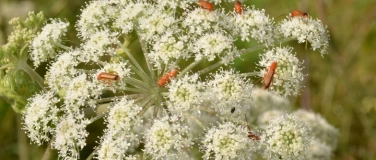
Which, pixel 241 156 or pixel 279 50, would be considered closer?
pixel 241 156

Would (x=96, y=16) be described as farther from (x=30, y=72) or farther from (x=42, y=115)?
(x=42, y=115)

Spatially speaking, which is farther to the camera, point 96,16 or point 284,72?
point 96,16

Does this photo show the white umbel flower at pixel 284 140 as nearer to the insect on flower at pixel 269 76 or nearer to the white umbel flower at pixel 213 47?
the insect on flower at pixel 269 76

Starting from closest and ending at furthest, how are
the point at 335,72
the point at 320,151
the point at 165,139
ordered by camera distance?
the point at 165,139, the point at 320,151, the point at 335,72

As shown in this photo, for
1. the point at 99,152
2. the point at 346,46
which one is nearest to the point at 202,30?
the point at 99,152

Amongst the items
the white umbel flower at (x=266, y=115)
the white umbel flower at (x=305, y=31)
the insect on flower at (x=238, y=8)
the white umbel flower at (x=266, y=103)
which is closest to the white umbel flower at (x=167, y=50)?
the insect on flower at (x=238, y=8)

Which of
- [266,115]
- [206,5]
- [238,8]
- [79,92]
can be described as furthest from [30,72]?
[266,115]

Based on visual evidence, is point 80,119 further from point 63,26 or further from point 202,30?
point 202,30
